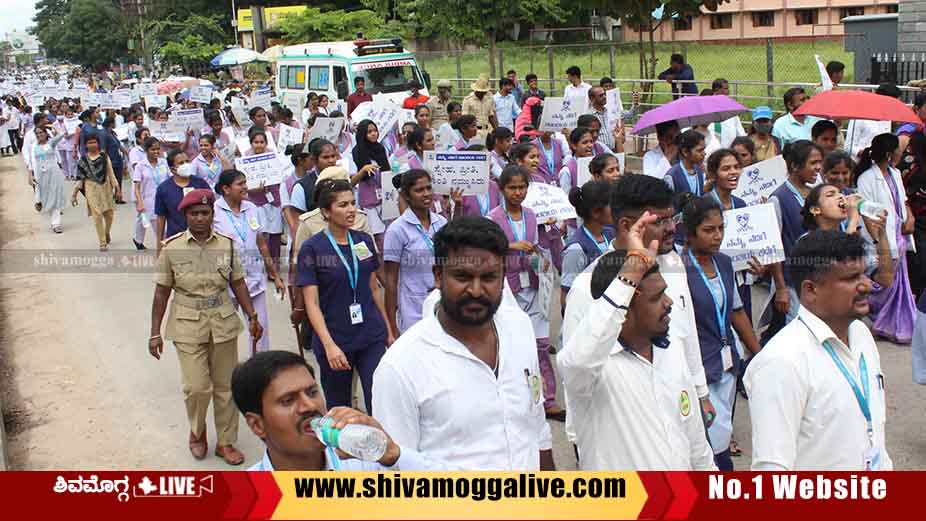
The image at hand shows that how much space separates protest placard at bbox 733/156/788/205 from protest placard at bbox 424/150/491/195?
1.93 meters

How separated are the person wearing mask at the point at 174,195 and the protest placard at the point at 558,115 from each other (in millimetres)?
4006

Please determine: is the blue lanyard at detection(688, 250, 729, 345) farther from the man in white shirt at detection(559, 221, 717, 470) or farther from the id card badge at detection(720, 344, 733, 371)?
the man in white shirt at detection(559, 221, 717, 470)

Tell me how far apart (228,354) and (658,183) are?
10.7 feet

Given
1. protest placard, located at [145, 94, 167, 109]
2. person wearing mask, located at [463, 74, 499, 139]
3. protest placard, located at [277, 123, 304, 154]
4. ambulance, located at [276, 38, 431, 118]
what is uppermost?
ambulance, located at [276, 38, 431, 118]

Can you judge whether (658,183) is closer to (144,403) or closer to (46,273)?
(144,403)

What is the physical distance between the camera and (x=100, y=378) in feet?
28.4

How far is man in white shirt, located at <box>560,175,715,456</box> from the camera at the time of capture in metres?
3.85

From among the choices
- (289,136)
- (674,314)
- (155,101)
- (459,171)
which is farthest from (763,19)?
(674,314)

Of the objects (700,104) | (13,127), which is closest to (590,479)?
(700,104)

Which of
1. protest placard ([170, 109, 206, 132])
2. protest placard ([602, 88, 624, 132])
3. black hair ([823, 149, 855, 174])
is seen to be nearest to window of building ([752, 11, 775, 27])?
protest placard ([602, 88, 624, 132])

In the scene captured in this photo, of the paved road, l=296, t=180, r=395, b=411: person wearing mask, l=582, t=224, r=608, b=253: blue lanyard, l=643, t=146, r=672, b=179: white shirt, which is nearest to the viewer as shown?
l=296, t=180, r=395, b=411: person wearing mask

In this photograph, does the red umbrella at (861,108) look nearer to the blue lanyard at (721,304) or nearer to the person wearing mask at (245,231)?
the blue lanyard at (721,304)

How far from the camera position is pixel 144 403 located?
791 cm

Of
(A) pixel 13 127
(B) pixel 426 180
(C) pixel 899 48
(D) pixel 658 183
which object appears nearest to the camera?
(D) pixel 658 183
